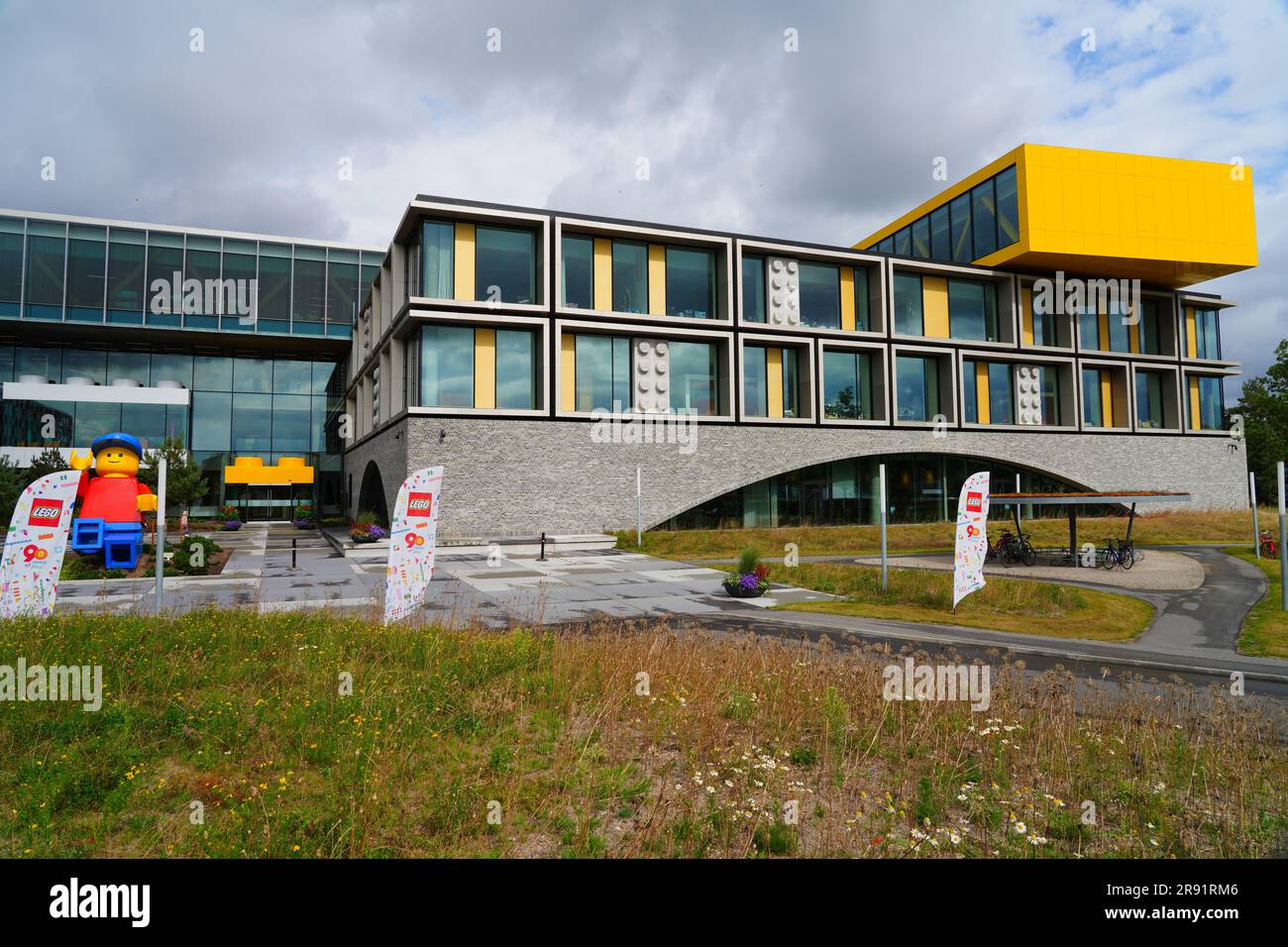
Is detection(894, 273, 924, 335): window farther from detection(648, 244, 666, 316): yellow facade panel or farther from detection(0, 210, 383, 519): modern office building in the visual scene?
detection(0, 210, 383, 519): modern office building

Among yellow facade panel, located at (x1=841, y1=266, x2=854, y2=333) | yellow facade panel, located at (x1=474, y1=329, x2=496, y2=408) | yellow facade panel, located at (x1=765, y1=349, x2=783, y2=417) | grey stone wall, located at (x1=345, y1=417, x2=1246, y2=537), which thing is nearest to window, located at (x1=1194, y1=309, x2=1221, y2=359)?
grey stone wall, located at (x1=345, y1=417, x2=1246, y2=537)

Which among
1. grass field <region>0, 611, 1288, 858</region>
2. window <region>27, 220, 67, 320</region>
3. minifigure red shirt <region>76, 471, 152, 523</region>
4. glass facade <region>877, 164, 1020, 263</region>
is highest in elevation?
glass facade <region>877, 164, 1020, 263</region>

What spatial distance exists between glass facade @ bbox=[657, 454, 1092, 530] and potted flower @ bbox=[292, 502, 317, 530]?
27.0m

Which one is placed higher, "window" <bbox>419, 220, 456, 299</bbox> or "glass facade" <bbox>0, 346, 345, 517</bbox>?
"window" <bbox>419, 220, 456, 299</bbox>

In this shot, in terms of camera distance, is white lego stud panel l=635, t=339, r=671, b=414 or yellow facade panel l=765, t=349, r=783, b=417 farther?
yellow facade panel l=765, t=349, r=783, b=417

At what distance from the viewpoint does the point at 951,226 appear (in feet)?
156

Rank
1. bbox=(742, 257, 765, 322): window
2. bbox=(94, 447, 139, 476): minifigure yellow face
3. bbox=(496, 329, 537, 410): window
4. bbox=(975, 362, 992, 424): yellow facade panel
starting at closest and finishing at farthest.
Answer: bbox=(94, 447, 139, 476): minifigure yellow face < bbox=(496, 329, 537, 410): window < bbox=(742, 257, 765, 322): window < bbox=(975, 362, 992, 424): yellow facade panel

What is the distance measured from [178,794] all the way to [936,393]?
4364 cm

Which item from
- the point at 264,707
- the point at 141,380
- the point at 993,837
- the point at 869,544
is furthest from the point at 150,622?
the point at 141,380

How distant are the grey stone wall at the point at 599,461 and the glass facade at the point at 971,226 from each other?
12501 millimetres

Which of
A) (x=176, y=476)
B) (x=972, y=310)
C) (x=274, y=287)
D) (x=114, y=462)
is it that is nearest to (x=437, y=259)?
(x=114, y=462)

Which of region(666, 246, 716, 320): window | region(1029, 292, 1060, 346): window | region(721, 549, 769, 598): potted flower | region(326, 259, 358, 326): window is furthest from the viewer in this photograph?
region(326, 259, 358, 326): window

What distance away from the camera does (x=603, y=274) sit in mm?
35250

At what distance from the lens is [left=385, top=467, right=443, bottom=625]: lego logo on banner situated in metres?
10.3
